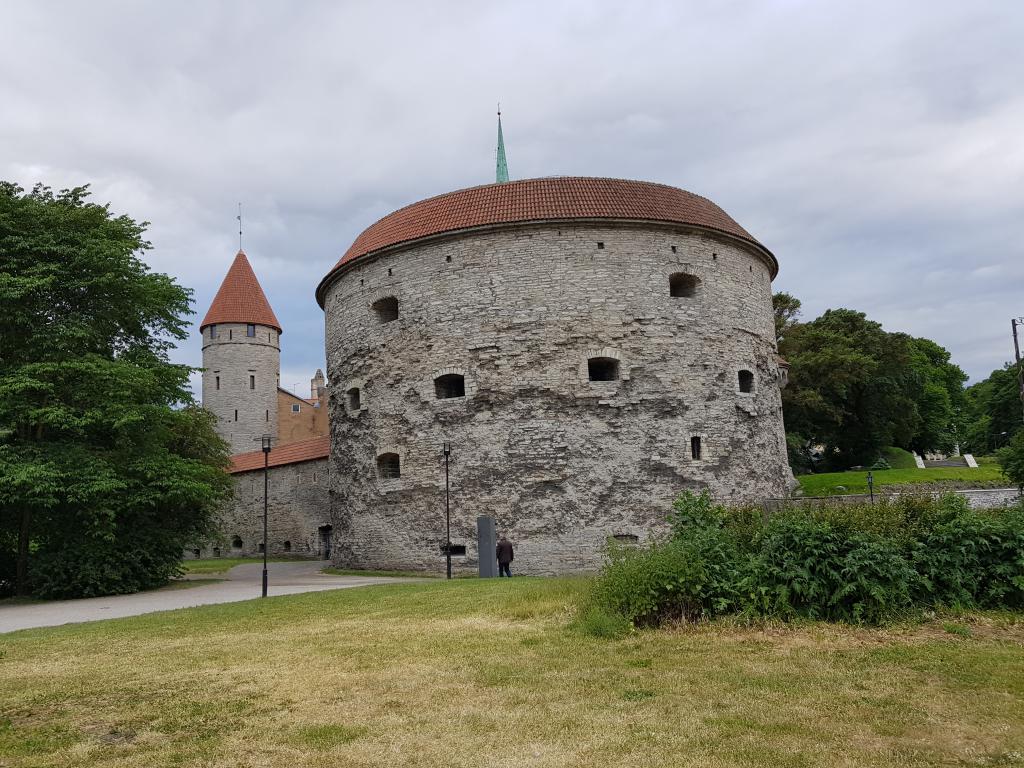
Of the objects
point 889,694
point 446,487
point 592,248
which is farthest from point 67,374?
point 889,694

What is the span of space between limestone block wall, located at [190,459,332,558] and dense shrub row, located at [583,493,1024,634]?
775 inches

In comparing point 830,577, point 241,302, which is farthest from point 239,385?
point 830,577

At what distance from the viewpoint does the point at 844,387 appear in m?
29.9

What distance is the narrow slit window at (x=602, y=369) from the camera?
706 inches

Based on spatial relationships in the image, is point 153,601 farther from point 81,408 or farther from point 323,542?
point 323,542

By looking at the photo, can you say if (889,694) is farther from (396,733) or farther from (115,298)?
(115,298)

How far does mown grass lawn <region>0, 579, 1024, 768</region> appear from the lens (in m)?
4.17

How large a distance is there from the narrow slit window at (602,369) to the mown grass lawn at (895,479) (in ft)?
30.5

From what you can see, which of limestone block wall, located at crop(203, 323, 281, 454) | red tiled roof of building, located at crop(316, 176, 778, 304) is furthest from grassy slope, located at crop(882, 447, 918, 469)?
limestone block wall, located at crop(203, 323, 281, 454)

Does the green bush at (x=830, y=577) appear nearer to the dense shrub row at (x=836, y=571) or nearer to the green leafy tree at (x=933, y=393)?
the dense shrub row at (x=836, y=571)

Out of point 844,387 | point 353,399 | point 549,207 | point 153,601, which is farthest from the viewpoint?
point 844,387

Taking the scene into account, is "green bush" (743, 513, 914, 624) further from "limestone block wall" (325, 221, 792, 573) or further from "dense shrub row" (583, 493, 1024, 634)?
"limestone block wall" (325, 221, 792, 573)

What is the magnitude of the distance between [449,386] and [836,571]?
12772 millimetres

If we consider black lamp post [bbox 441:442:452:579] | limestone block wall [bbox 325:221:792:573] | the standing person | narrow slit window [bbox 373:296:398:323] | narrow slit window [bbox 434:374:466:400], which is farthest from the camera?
narrow slit window [bbox 373:296:398:323]
